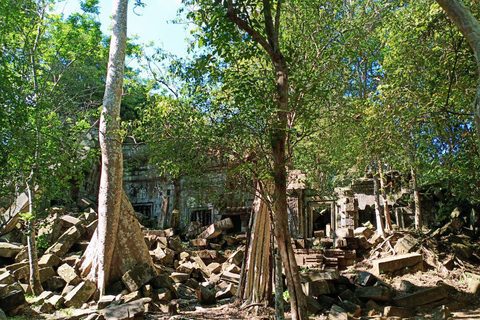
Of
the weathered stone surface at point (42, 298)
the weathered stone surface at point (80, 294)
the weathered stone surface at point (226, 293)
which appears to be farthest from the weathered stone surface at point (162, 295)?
the weathered stone surface at point (42, 298)

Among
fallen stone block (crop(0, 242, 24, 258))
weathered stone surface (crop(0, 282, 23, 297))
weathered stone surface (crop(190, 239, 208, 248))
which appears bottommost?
weathered stone surface (crop(0, 282, 23, 297))

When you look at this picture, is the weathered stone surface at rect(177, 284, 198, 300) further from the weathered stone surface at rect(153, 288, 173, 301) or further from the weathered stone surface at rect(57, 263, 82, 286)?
the weathered stone surface at rect(57, 263, 82, 286)

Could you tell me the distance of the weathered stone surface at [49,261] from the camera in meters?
8.49

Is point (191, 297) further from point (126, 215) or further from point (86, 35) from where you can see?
point (86, 35)

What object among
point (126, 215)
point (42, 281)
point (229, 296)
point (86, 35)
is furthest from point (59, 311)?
point (86, 35)

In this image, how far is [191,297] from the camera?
877 centimetres

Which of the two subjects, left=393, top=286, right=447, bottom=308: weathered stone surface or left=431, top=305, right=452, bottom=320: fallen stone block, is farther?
left=393, top=286, right=447, bottom=308: weathered stone surface

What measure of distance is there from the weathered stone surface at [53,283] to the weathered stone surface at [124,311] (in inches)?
104

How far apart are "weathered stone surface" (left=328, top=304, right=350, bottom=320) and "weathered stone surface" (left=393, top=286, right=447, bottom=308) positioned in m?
1.51

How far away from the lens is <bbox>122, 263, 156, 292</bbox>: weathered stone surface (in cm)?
780

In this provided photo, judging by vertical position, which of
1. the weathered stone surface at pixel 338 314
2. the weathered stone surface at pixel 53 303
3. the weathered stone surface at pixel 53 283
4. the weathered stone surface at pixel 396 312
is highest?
the weathered stone surface at pixel 53 283

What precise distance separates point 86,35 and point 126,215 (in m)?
6.72

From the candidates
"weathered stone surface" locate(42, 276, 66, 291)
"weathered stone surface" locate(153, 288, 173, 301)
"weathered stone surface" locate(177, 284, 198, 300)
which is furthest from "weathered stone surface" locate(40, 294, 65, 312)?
"weathered stone surface" locate(177, 284, 198, 300)

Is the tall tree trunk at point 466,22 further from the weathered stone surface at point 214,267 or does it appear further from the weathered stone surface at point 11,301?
the weathered stone surface at point 214,267
